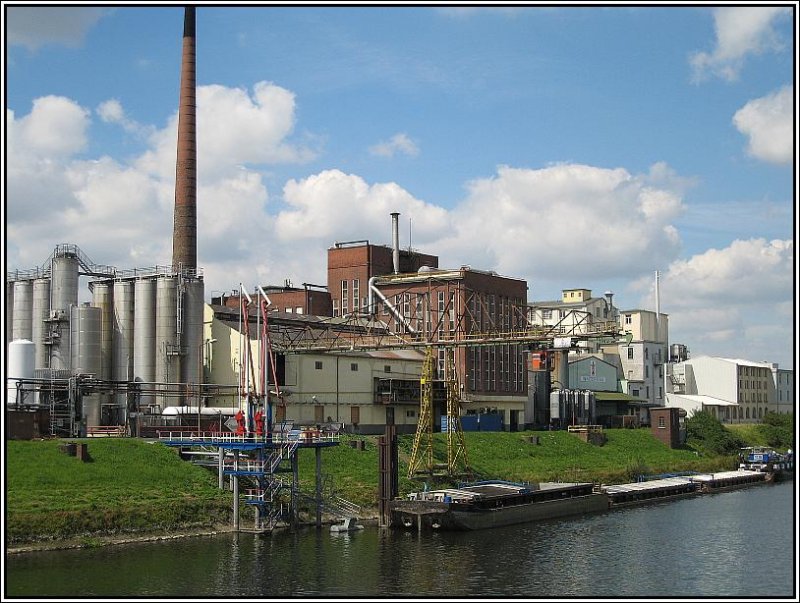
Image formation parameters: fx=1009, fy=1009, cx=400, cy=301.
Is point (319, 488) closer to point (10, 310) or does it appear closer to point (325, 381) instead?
point (325, 381)

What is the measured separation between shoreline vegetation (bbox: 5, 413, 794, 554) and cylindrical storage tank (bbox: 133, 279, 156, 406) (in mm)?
17226

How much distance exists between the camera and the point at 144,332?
79125 mm

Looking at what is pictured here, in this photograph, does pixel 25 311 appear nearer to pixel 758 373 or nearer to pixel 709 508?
pixel 709 508

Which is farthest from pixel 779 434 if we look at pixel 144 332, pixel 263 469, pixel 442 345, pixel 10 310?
pixel 10 310

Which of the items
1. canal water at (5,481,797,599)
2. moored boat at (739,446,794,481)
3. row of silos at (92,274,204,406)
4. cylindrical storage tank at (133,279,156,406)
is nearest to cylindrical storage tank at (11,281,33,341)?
row of silos at (92,274,204,406)

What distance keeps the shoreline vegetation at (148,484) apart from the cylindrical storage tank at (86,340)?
1962 cm

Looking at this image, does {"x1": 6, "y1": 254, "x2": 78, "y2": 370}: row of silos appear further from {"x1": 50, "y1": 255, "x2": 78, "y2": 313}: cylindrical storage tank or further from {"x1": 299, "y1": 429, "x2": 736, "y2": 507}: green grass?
{"x1": 299, "y1": 429, "x2": 736, "y2": 507}: green grass

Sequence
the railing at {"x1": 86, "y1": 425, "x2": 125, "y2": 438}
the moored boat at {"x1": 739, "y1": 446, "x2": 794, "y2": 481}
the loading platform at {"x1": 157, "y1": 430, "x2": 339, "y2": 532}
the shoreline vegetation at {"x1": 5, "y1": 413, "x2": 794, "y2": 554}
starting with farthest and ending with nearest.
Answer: the moored boat at {"x1": 739, "y1": 446, "x2": 794, "y2": 481} → the railing at {"x1": 86, "y1": 425, "x2": 125, "y2": 438} → the loading platform at {"x1": 157, "y1": 430, "x2": 339, "y2": 532} → the shoreline vegetation at {"x1": 5, "y1": 413, "x2": 794, "y2": 554}

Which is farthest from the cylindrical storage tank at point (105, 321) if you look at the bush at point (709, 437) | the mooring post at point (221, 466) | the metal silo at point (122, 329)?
the bush at point (709, 437)

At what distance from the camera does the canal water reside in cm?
3947

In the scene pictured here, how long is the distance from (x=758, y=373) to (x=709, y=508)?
268 feet

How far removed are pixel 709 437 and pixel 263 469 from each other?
68.0 m

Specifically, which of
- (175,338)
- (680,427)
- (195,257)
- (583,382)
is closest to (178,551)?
(175,338)

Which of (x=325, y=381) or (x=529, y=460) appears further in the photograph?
(x=529, y=460)
